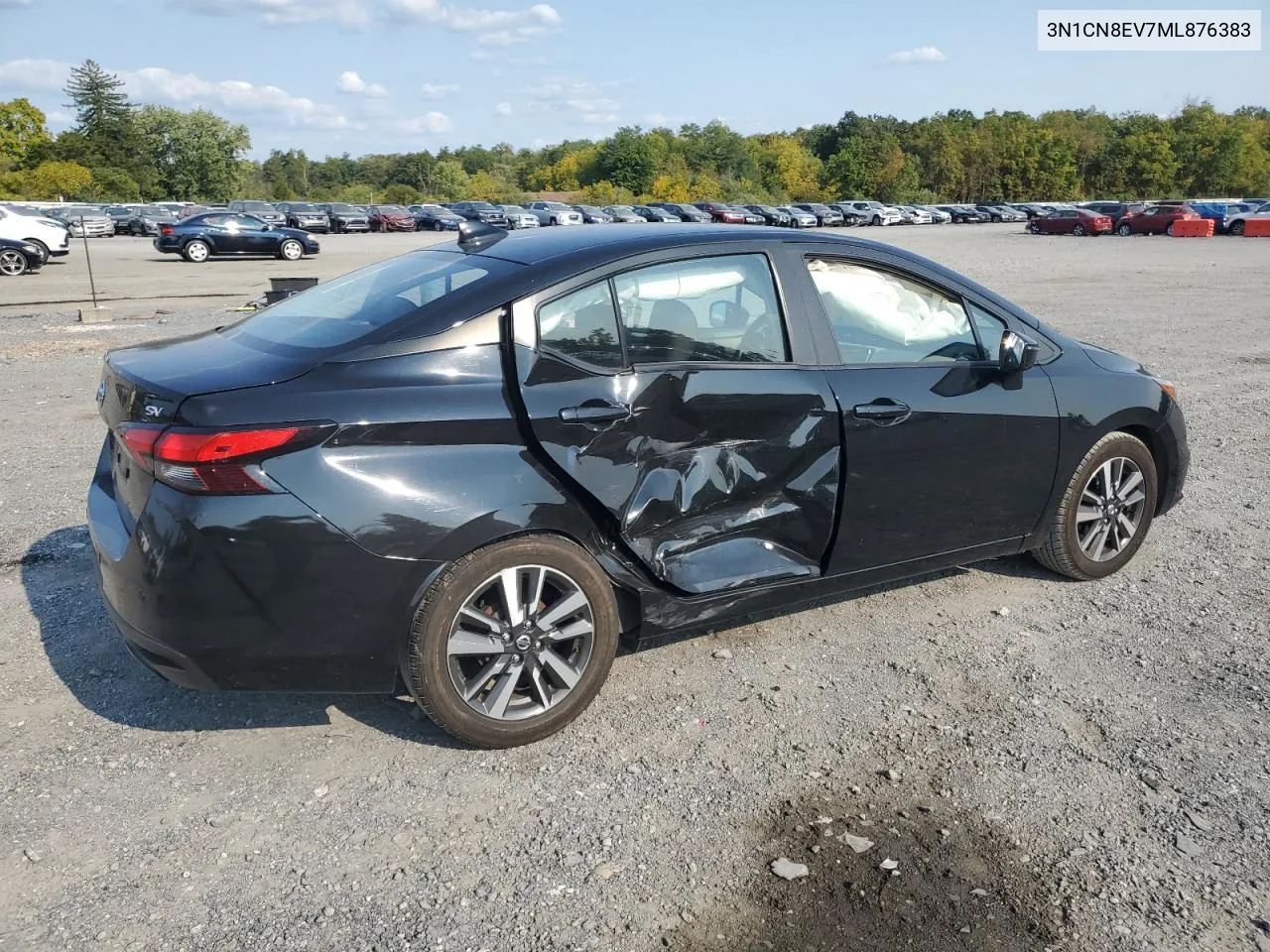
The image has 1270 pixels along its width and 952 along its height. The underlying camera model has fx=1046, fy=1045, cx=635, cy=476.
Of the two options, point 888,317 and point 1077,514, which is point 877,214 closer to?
point 1077,514

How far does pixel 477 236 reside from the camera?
173 inches

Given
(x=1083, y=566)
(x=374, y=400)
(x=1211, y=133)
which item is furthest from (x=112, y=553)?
(x=1211, y=133)

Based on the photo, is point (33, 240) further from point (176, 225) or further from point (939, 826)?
point (939, 826)

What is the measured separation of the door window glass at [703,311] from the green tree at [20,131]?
378 ft

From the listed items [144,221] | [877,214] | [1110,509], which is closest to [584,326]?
[1110,509]

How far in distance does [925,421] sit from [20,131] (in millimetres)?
124097

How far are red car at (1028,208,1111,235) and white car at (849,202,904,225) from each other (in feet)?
53.0

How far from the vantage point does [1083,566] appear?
A: 16.5ft

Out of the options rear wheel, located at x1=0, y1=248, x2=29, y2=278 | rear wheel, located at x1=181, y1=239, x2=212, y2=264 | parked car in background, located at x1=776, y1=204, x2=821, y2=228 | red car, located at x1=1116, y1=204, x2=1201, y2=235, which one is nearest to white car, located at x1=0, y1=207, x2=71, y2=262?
rear wheel, located at x1=0, y1=248, x2=29, y2=278

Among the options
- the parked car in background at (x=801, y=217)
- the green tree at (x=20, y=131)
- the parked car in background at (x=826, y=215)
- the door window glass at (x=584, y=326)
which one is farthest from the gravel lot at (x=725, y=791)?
the green tree at (x=20, y=131)

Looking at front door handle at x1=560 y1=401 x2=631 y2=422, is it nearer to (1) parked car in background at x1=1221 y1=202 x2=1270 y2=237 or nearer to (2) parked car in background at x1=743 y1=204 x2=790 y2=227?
(1) parked car in background at x1=1221 y1=202 x2=1270 y2=237

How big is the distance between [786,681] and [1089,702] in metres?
1.13

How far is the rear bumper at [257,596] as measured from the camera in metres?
3.12

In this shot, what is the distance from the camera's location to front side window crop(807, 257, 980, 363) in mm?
4227
